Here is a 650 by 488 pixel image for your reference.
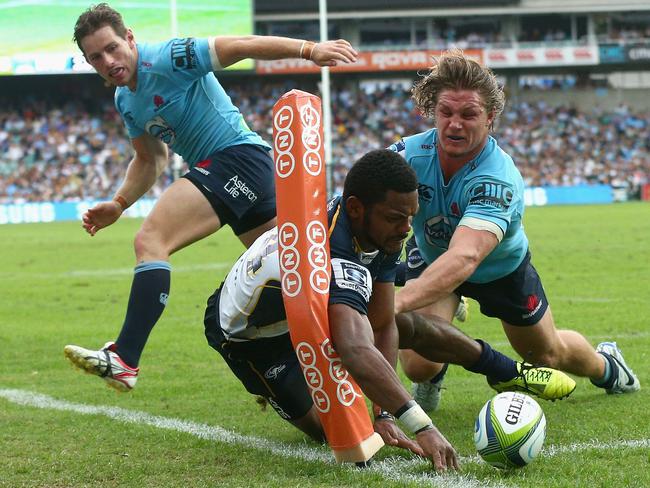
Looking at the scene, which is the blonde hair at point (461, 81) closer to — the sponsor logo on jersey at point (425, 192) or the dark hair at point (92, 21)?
the sponsor logo on jersey at point (425, 192)

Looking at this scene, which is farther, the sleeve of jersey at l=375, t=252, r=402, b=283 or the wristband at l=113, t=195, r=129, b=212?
the wristband at l=113, t=195, r=129, b=212

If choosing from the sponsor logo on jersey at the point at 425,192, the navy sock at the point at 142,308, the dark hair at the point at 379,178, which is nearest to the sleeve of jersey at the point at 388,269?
the dark hair at the point at 379,178

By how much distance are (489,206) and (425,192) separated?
19.7 inches

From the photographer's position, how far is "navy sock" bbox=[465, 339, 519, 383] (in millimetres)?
5234

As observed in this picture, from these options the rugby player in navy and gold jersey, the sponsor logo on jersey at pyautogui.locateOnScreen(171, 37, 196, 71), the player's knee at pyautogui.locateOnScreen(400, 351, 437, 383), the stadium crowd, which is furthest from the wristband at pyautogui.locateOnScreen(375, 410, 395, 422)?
the stadium crowd

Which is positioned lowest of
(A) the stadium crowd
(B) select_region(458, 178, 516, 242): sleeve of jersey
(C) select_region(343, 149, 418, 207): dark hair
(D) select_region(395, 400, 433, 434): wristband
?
(A) the stadium crowd

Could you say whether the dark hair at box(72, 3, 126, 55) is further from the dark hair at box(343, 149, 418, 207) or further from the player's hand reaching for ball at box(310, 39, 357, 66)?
the dark hair at box(343, 149, 418, 207)

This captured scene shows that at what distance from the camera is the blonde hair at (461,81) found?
540 centimetres

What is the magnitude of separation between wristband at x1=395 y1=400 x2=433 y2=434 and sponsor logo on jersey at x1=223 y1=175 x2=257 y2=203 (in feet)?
7.43

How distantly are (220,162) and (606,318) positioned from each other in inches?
180

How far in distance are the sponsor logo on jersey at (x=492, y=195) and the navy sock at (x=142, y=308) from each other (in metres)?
1.75

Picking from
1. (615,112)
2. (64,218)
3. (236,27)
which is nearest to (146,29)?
(236,27)

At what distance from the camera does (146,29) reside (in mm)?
38656

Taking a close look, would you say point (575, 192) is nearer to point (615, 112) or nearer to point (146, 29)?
point (615, 112)
